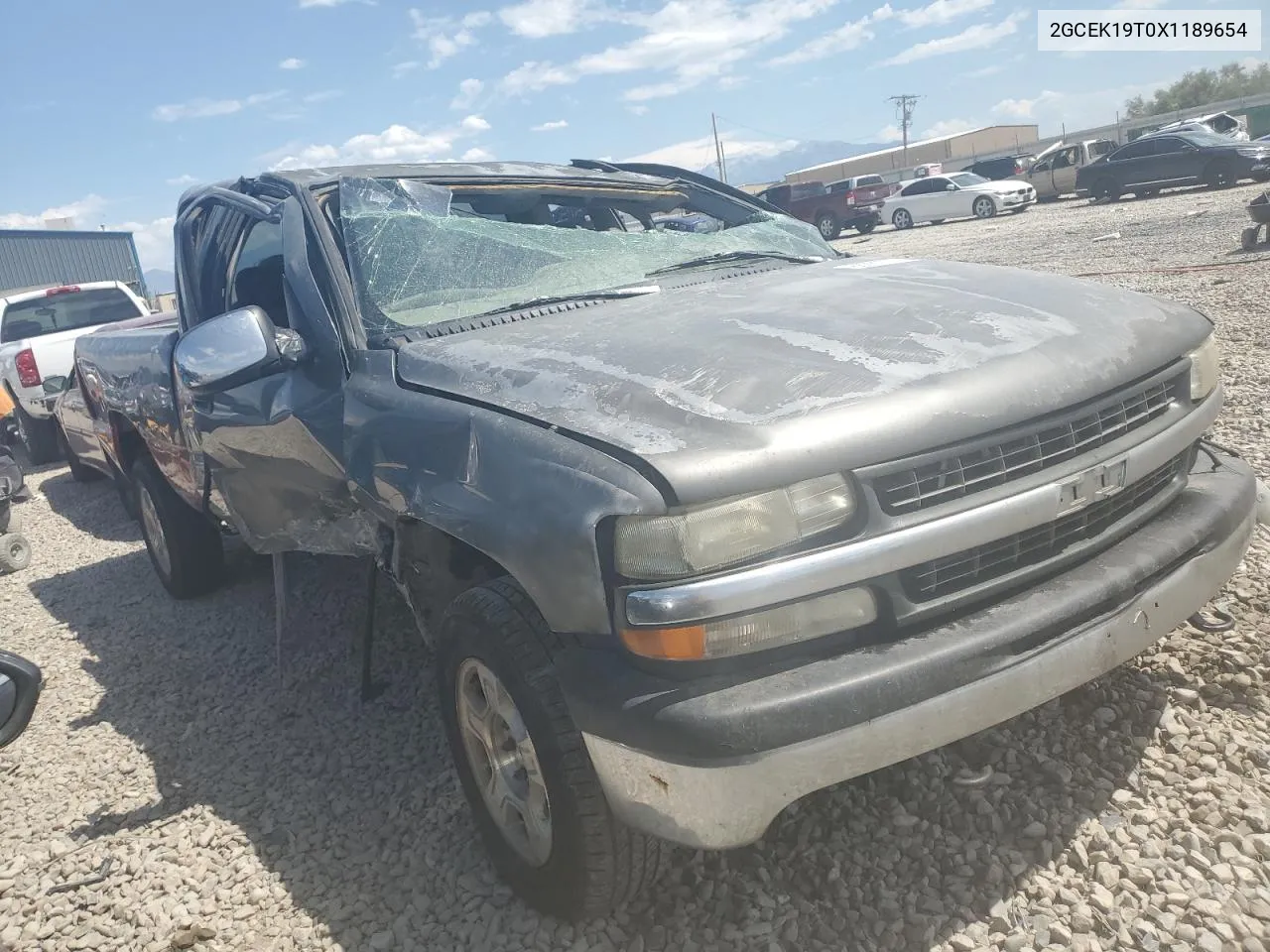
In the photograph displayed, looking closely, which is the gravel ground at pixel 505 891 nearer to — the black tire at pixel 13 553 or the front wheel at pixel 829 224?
the black tire at pixel 13 553

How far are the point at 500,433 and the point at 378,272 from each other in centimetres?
101

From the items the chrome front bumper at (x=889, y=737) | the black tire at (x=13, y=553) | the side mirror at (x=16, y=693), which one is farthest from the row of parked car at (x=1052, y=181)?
the side mirror at (x=16, y=693)

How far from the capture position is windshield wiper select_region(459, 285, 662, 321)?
274cm

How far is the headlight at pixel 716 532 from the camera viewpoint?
1.70 metres

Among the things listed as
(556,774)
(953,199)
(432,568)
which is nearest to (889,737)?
(556,774)

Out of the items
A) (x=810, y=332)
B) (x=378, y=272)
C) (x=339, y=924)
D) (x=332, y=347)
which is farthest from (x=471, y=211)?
(x=339, y=924)

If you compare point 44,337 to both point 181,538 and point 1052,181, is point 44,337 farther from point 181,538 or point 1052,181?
point 1052,181

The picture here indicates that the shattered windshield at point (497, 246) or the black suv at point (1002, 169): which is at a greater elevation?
the shattered windshield at point (497, 246)

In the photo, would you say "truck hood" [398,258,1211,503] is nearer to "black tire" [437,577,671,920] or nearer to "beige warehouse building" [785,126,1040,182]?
"black tire" [437,577,671,920]

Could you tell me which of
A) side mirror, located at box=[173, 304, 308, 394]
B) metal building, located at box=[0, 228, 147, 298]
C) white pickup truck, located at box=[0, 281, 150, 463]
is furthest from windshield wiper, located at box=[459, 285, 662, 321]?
metal building, located at box=[0, 228, 147, 298]

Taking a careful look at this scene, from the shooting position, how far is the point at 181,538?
15.2ft

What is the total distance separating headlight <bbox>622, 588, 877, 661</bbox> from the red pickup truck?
91.4 ft

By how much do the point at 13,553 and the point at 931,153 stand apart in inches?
3212

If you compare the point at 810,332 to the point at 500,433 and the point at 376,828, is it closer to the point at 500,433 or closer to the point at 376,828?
the point at 500,433
